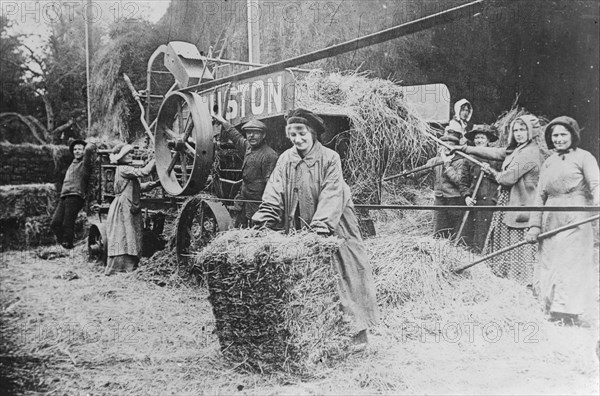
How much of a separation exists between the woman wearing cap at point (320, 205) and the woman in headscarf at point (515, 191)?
1205 mm

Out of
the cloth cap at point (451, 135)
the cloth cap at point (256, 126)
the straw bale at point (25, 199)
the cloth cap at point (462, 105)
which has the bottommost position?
the straw bale at point (25, 199)

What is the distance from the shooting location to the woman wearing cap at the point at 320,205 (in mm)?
3500

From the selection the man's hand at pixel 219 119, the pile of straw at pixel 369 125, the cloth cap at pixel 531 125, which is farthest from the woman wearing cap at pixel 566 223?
the man's hand at pixel 219 119

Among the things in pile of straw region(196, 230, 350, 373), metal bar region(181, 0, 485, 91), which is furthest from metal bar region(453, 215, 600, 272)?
metal bar region(181, 0, 485, 91)

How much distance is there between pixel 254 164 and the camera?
430cm

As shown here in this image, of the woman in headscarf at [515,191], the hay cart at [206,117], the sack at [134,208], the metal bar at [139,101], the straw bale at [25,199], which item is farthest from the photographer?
the sack at [134,208]

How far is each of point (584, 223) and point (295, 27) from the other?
2.73 m

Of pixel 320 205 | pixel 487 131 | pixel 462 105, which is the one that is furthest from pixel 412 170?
pixel 320 205

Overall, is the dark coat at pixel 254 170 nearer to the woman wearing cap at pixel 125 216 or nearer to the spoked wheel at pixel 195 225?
the spoked wheel at pixel 195 225

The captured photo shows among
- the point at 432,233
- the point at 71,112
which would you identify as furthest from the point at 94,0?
the point at 432,233

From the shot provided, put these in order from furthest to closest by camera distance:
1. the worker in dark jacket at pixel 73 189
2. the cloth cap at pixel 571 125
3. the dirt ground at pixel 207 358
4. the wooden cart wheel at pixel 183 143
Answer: the worker in dark jacket at pixel 73 189 → the wooden cart wheel at pixel 183 143 → the cloth cap at pixel 571 125 → the dirt ground at pixel 207 358

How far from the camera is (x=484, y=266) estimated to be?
425 centimetres

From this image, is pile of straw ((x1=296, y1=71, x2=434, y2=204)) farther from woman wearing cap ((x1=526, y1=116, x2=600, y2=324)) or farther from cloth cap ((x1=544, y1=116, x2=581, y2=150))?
cloth cap ((x1=544, y1=116, x2=581, y2=150))

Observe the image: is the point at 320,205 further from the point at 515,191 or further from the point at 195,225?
the point at 195,225
